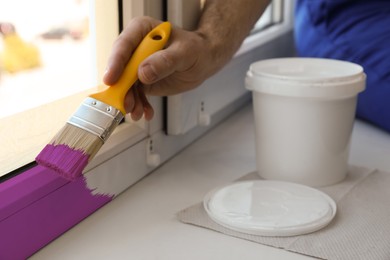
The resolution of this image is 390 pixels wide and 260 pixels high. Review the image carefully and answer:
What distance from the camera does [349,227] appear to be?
81cm

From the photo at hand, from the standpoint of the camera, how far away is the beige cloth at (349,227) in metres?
0.75

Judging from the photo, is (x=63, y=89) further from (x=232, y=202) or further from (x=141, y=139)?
(x=232, y=202)

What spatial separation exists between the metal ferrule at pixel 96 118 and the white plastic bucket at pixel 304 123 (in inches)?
10.4

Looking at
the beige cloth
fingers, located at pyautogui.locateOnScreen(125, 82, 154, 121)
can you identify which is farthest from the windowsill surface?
fingers, located at pyautogui.locateOnScreen(125, 82, 154, 121)

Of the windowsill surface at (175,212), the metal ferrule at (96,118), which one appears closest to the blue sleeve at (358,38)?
the windowsill surface at (175,212)

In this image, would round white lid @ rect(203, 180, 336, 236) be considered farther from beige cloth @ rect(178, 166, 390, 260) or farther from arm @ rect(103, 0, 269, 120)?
arm @ rect(103, 0, 269, 120)

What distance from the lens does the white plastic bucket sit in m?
0.89

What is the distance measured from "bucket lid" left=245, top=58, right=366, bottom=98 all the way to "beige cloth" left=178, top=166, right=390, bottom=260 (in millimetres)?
145

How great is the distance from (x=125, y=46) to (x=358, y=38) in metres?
0.61

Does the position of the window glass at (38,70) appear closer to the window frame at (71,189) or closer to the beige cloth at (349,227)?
the window frame at (71,189)

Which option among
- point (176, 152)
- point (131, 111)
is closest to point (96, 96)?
point (131, 111)

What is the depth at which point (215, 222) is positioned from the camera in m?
0.82

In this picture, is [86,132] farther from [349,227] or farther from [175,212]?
[349,227]

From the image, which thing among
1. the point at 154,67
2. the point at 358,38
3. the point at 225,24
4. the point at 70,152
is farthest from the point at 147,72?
the point at 358,38
